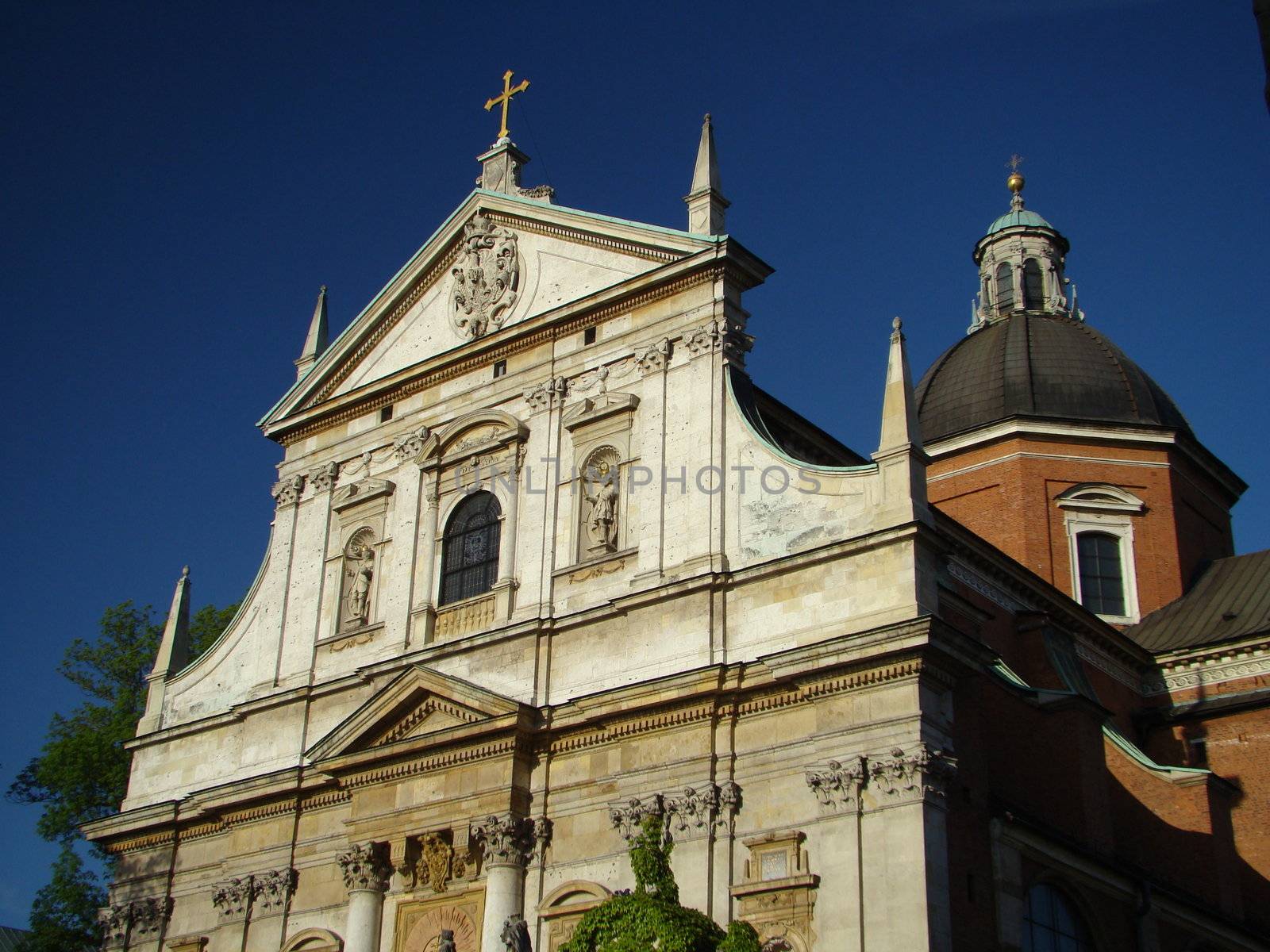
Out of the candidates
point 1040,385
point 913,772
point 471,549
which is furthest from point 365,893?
point 1040,385

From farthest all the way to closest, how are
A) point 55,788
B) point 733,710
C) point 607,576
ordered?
1. point 55,788
2. point 607,576
3. point 733,710

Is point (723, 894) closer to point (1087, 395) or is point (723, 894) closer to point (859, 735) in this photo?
point (859, 735)

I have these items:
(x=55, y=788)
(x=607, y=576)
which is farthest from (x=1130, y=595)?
(x=55, y=788)

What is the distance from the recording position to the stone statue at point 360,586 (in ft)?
79.7

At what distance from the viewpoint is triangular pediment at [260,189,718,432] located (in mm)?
23406

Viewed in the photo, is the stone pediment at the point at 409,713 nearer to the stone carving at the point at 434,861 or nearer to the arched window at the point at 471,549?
the stone carving at the point at 434,861

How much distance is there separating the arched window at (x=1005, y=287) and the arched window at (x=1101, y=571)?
7.33 metres

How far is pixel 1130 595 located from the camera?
1228 inches

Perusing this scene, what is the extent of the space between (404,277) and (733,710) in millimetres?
10538

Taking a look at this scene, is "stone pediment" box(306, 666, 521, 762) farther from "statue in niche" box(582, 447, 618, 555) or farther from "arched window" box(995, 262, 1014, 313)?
"arched window" box(995, 262, 1014, 313)

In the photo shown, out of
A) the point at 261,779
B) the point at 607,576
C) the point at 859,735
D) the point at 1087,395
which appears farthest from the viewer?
the point at 1087,395

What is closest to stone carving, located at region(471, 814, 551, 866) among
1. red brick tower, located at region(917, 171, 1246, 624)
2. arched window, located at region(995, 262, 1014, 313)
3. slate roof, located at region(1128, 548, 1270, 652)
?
slate roof, located at region(1128, 548, 1270, 652)

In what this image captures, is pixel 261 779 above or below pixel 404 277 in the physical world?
below

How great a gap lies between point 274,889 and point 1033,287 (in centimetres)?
2296
